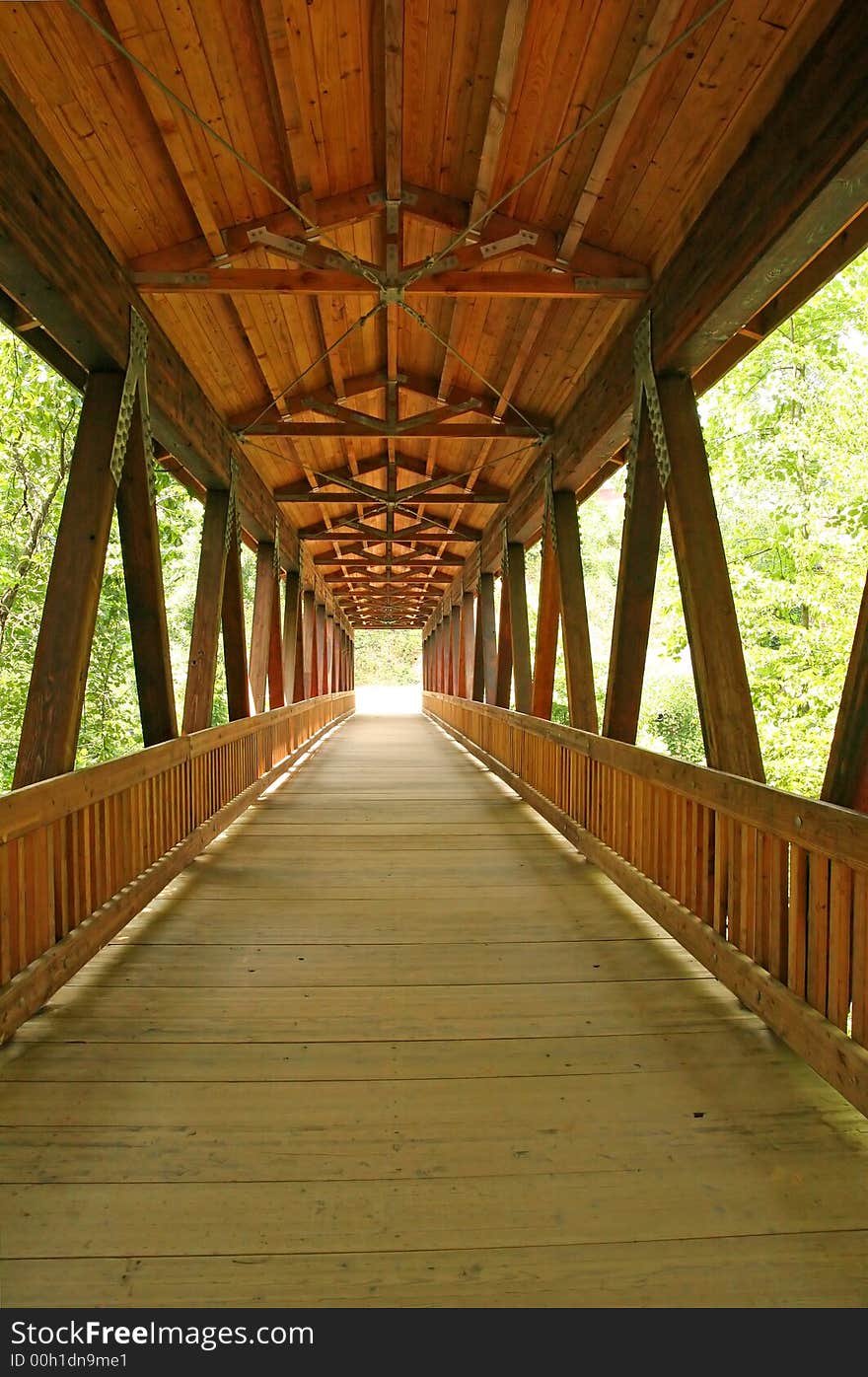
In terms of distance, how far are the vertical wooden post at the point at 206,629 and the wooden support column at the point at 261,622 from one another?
1961mm

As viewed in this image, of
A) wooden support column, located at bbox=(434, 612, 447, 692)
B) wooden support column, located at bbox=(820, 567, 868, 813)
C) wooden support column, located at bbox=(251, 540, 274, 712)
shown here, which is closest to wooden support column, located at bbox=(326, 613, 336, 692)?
wooden support column, located at bbox=(434, 612, 447, 692)

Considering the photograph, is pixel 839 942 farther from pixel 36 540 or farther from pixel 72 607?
pixel 36 540

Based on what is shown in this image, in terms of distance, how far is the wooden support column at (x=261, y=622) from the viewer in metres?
7.78

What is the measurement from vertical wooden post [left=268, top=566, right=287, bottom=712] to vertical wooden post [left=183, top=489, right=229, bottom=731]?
96.6 inches

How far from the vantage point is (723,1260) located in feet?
4.76

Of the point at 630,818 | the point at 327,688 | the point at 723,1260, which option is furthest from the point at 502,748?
the point at 327,688

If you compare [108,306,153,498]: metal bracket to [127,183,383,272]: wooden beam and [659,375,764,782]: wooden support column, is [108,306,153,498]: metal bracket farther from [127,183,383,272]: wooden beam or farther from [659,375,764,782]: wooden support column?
[659,375,764,782]: wooden support column

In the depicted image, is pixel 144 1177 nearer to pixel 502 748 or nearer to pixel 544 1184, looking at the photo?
pixel 544 1184

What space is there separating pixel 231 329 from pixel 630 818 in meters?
3.87

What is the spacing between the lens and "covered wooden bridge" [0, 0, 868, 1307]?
1.60m

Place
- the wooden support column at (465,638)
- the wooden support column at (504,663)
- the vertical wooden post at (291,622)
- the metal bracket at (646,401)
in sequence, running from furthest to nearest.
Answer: the wooden support column at (465,638), the vertical wooden post at (291,622), the wooden support column at (504,663), the metal bracket at (646,401)

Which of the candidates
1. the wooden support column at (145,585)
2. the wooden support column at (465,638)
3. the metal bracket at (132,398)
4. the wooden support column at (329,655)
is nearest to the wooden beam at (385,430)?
the metal bracket at (132,398)

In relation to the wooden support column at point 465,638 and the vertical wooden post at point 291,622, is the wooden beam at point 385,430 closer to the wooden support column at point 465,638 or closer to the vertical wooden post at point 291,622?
the vertical wooden post at point 291,622

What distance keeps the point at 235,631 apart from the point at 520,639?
3.16 metres
